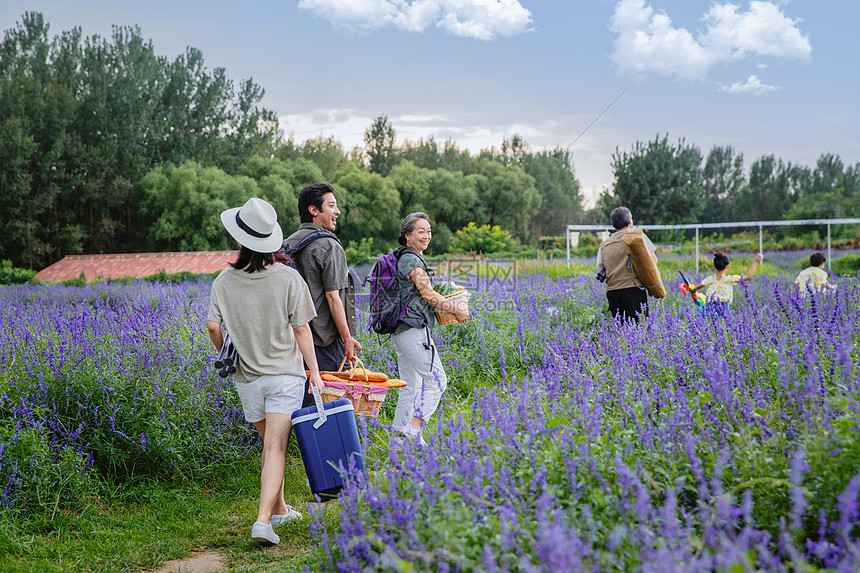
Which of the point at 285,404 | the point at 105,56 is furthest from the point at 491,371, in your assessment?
the point at 105,56

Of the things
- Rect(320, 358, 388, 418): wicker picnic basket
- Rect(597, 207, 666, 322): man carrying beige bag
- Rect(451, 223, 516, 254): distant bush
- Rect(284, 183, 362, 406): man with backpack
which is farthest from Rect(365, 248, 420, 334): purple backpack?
Rect(451, 223, 516, 254): distant bush

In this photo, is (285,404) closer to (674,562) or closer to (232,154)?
(674,562)

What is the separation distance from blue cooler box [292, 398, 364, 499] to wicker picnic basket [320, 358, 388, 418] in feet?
1.41

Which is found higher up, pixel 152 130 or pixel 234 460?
pixel 152 130

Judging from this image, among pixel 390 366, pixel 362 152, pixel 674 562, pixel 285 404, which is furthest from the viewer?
pixel 362 152

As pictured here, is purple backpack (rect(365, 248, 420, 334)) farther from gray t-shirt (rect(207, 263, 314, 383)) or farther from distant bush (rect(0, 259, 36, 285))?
distant bush (rect(0, 259, 36, 285))

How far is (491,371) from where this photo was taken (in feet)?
20.5

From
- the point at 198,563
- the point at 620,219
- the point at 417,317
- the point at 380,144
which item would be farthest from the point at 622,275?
the point at 380,144

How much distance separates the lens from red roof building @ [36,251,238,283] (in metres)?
18.2

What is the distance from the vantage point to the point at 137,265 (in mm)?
20844

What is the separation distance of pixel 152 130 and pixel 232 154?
5.17 metres

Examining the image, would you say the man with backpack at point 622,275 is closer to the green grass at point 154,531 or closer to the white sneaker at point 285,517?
the green grass at point 154,531

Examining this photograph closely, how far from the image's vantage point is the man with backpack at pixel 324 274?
4.23 metres

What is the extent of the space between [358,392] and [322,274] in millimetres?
767
